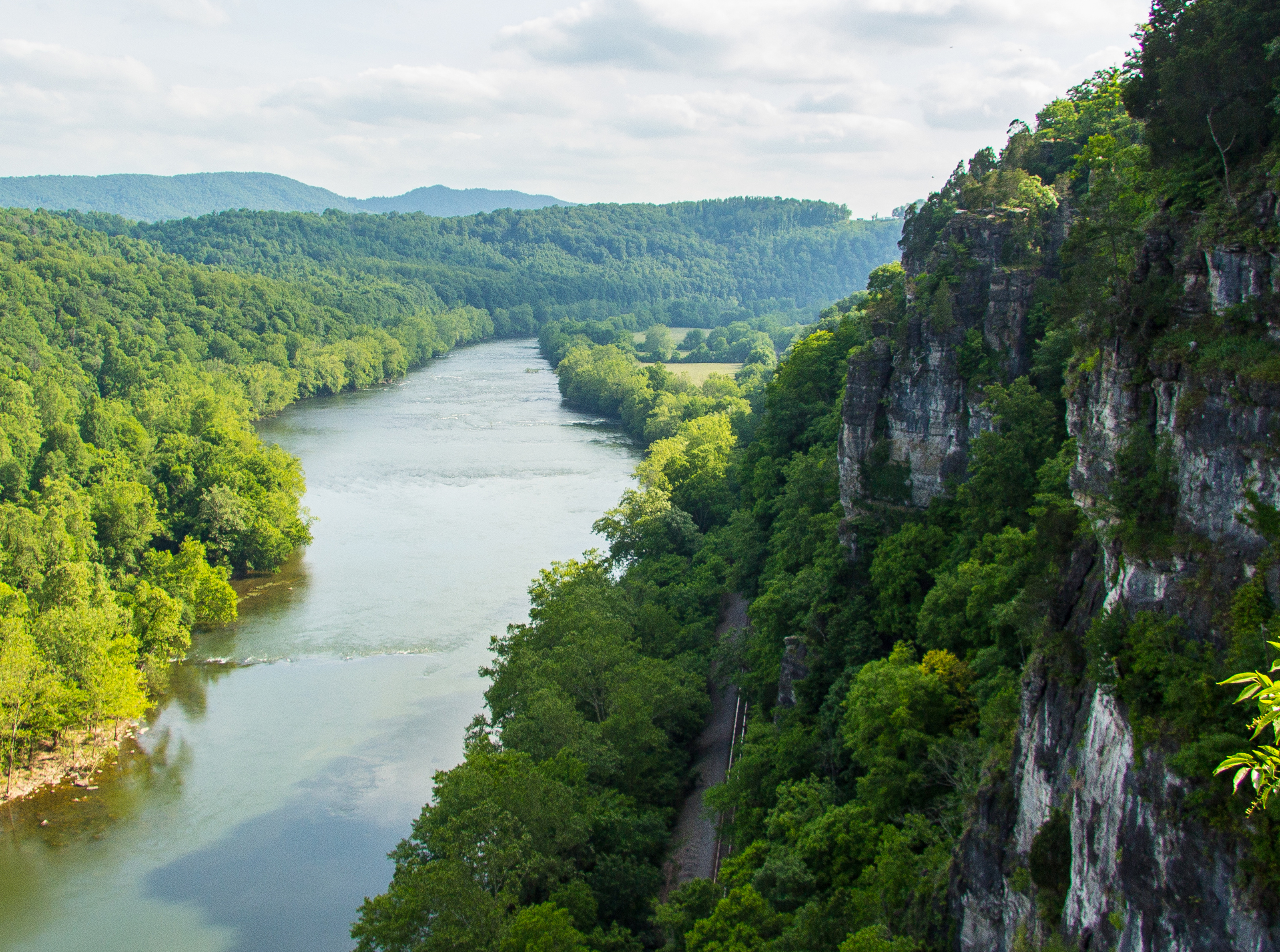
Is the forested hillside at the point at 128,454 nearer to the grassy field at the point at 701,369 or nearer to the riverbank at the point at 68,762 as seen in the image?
the riverbank at the point at 68,762

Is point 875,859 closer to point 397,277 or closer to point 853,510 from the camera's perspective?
point 853,510

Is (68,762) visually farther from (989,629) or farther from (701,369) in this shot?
(701,369)

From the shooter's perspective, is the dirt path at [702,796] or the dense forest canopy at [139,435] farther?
the dense forest canopy at [139,435]

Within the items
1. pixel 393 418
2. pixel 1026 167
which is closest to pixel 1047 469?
pixel 1026 167

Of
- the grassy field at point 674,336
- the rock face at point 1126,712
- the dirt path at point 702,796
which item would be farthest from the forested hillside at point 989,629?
the grassy field at point 674,336

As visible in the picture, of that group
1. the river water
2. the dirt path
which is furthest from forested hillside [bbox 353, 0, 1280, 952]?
the river water

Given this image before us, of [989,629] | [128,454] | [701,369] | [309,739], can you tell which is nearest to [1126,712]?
[989,629]
